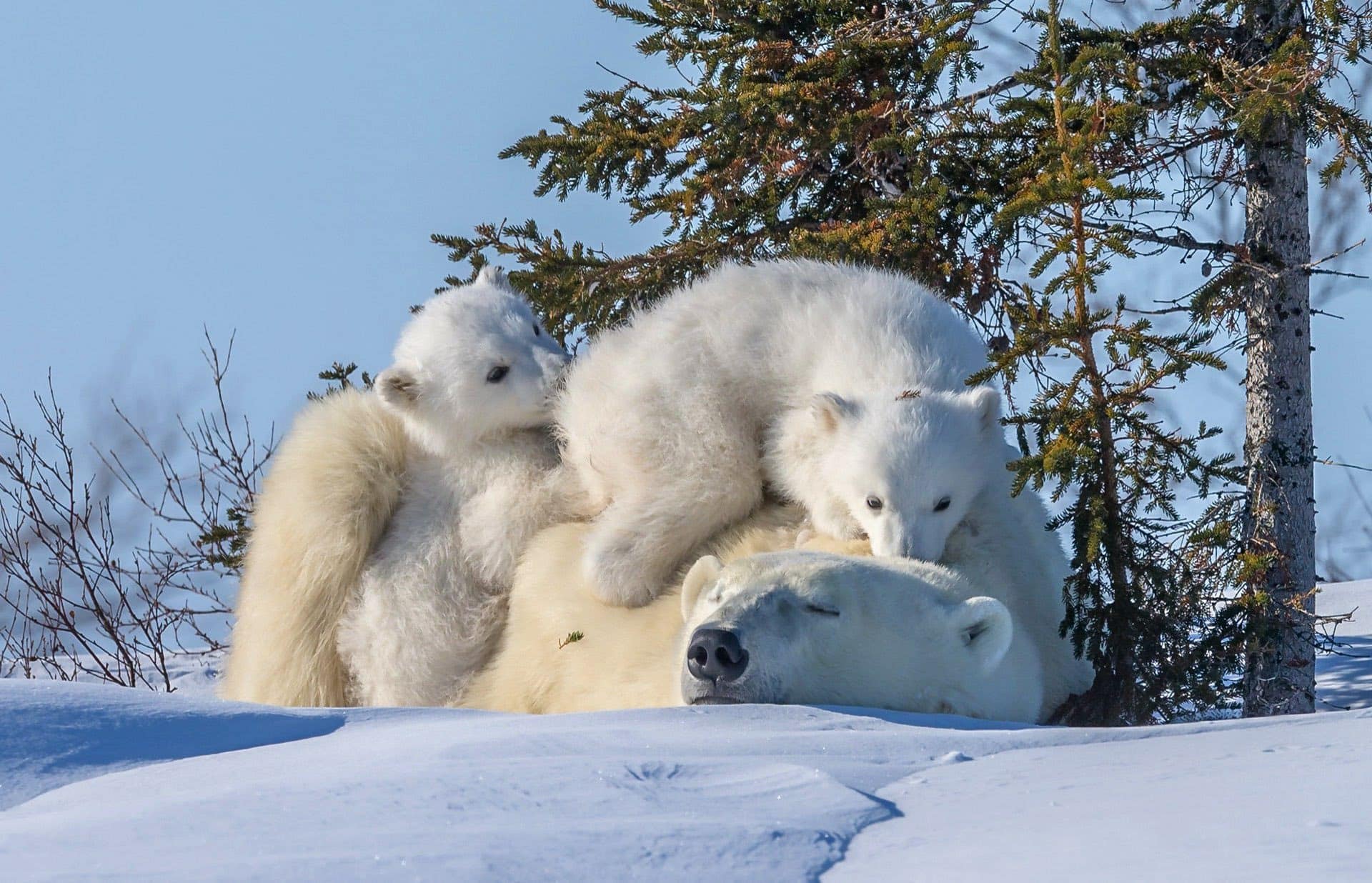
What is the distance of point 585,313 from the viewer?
681cm

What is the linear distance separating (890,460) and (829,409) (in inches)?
9.9

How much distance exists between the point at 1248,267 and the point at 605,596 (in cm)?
312

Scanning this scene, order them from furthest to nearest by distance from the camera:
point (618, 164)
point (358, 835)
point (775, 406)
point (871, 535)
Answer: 1. point (618, 164)
2. point (775, 406)
3. point (871, 535)
4. point (358, 835)

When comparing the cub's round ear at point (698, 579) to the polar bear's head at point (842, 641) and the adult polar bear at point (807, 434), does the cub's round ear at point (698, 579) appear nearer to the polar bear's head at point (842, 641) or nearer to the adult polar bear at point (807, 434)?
the polar bear's head at point (842, 641)

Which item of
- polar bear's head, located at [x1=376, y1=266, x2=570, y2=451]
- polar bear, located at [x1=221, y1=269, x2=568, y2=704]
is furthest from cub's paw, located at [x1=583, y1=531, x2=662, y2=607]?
polar bear's head, located at [x1=376, y1=266, x2=570, y2=451]

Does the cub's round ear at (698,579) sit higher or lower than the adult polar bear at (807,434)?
lower

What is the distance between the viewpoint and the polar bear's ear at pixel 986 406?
4.29 metres

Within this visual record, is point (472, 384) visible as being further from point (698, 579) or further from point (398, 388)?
point (698, 579)

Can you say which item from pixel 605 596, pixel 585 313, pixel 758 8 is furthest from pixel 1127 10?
pixel 605 596

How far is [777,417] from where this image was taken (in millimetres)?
4492

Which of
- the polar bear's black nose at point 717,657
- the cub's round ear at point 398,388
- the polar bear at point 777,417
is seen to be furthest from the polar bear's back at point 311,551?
the polar bear's black nose at point 717,657

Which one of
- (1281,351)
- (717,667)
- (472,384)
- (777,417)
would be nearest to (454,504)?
(472,384)

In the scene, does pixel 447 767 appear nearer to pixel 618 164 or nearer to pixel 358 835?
pixel 358 835

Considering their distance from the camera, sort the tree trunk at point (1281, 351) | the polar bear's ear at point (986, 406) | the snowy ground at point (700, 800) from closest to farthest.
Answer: the snowy ground at point (700, 800)
the polar bear's ear at point (986, 406)
the tree trunk at point (1281, 351)
